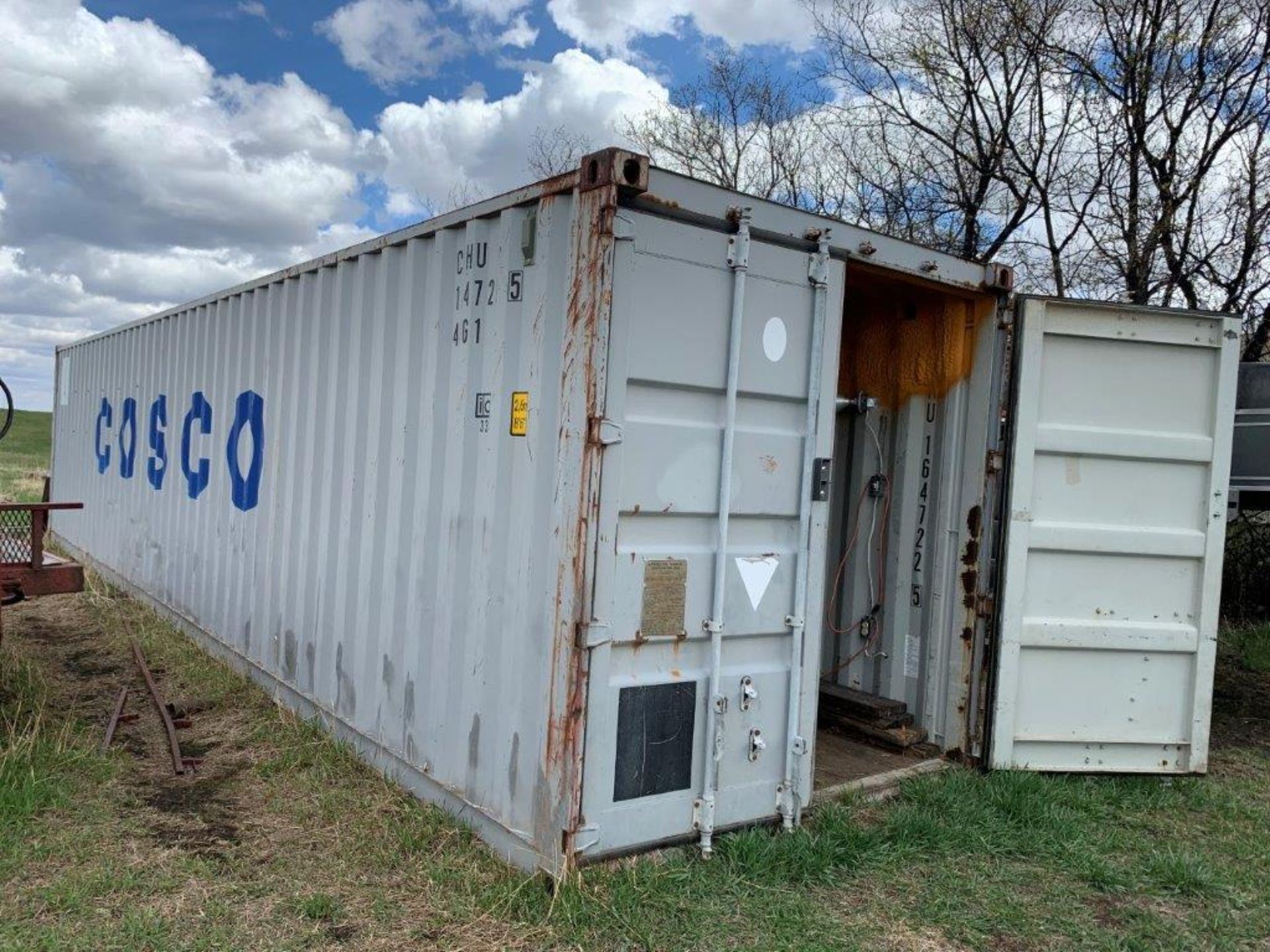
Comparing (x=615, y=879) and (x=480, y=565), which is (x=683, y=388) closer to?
(x=480, y=565)

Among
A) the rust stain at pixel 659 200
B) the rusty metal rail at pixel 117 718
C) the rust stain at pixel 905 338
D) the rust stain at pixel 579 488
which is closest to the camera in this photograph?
the rust stain at pixel 579 488

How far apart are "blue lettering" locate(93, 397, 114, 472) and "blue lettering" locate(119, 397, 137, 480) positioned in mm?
501

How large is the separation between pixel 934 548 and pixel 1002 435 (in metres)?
0.75

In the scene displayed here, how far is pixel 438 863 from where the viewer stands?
4020 mm

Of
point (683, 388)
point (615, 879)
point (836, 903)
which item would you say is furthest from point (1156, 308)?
point (615, 879)

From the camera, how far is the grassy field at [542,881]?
11.7 ft

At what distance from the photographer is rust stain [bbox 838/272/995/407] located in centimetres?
554

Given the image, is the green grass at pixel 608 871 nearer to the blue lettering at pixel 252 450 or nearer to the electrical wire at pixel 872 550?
the electrical wire at pixel 872 550

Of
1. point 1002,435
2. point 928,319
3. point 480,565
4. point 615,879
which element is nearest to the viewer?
point 615,879

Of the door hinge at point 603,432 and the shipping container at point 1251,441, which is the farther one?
the shipping container at point 1251,441

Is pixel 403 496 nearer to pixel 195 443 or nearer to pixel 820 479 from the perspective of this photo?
pixel 820 479

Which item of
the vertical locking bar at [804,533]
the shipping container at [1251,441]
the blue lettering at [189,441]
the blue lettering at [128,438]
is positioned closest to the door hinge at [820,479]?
the vertical locking bar at [804,533]

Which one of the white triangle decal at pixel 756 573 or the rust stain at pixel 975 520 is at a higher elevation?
the rust stain at pixel 975 520

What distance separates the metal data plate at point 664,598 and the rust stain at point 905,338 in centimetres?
212
